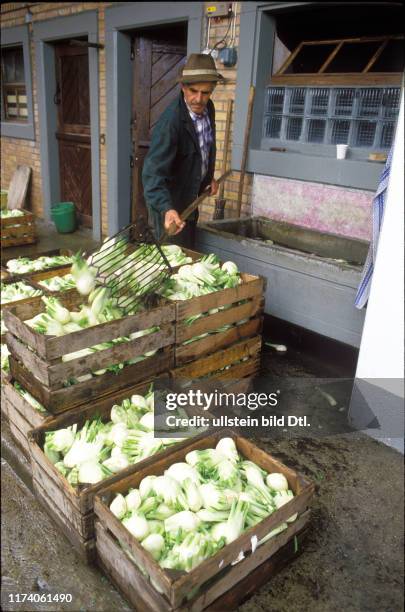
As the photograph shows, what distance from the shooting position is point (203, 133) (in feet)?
16.3

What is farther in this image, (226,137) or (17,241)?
(17,241)

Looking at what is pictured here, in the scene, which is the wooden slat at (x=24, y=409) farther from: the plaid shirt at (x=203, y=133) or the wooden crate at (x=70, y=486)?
the plaid shirt at (x=203, y=133)

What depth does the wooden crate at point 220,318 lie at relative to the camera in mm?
3574

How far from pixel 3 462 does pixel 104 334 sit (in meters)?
1.23

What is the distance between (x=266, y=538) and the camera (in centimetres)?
230

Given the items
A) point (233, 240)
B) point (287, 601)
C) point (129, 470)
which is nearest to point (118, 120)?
point (233, 240)

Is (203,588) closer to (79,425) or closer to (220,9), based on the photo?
(79,425)

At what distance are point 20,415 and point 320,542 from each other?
6.80 ft

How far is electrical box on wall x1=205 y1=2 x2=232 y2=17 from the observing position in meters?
5.82

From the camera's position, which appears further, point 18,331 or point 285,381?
point 285,381

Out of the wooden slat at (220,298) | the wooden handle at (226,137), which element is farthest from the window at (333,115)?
the wooden slat at (220,298)

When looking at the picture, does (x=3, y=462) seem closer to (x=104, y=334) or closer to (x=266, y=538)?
(x=104, y=334)

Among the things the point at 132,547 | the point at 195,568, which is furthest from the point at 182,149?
the point at 195,568

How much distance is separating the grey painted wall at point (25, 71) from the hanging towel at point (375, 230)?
8456mm
